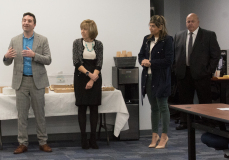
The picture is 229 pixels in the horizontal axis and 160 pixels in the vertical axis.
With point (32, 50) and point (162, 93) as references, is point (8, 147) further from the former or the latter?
point (162, 93)

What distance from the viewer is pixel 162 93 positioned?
3.97 metres

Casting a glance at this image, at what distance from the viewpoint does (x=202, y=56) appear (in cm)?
481

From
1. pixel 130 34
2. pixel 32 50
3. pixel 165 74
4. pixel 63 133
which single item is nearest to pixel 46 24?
pixel 32 50

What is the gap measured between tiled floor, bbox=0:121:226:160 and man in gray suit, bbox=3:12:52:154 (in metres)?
0.18

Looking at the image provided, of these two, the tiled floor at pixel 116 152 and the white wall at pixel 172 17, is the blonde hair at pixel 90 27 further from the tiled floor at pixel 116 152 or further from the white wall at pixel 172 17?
the white wall at pixel 172 17

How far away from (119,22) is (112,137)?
1635 millimetres

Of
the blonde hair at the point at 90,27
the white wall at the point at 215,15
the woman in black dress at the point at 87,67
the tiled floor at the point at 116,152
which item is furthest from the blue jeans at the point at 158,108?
the white wall at the point at 215,15

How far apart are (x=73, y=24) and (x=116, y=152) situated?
1.89 metres

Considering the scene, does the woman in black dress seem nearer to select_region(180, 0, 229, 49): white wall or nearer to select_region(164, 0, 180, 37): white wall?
select_region(180, 0, 229, 49): white wall

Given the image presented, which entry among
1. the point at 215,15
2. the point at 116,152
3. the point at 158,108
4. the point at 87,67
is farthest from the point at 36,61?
the point at 215,15

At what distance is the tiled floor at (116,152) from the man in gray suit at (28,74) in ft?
0.58

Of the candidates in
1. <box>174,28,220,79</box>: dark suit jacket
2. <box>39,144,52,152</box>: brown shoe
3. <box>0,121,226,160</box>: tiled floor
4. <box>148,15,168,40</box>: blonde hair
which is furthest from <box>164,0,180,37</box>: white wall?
<box>39,144,52,152</box>: brown shoe

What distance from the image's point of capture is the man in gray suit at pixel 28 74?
3959 mm

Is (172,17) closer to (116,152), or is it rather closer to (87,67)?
(87,67)
